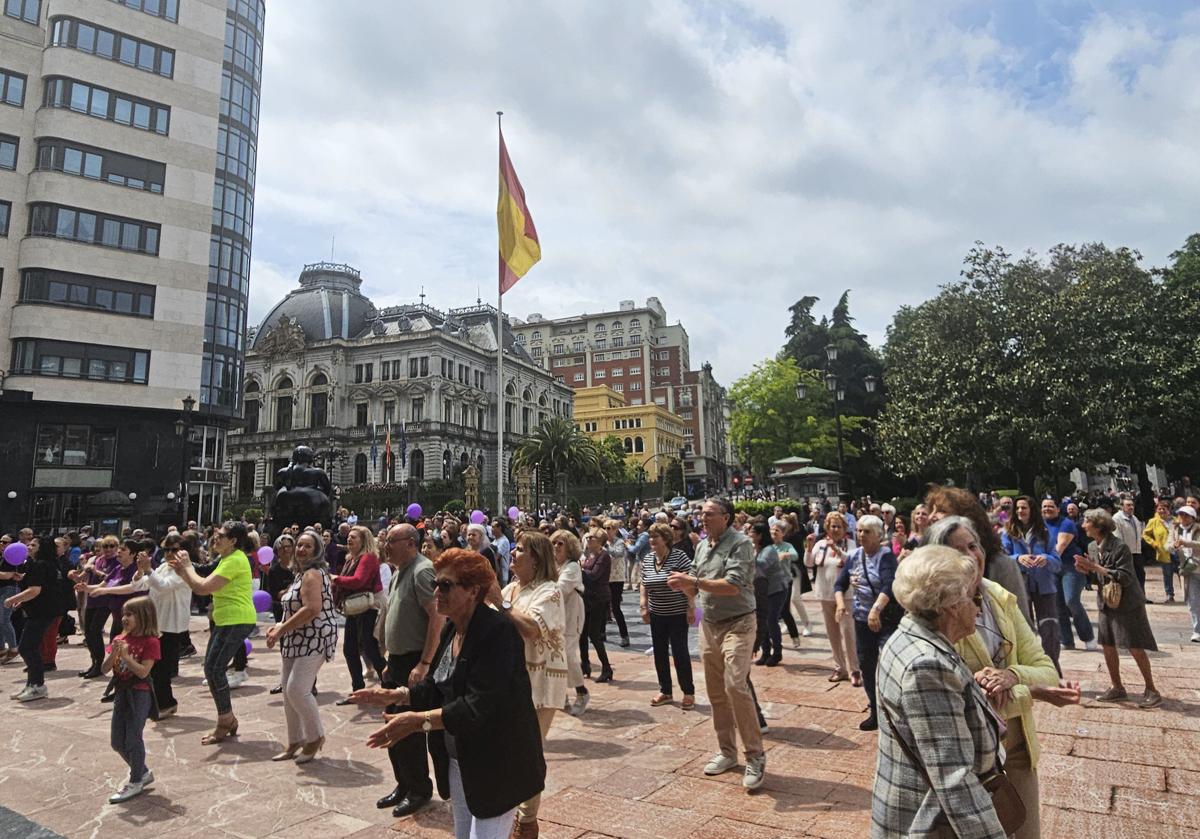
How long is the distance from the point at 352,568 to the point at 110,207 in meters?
34.2

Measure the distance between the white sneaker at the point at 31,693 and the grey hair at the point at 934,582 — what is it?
9737 mm

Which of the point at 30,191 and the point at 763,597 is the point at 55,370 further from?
the point at 763,597

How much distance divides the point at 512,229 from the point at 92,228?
2370 cm

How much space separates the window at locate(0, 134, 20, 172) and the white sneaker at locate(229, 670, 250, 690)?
33636 millimetres

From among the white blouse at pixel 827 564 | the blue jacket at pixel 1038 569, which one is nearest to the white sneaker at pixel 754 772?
the blue jacket at pixel 1038 569

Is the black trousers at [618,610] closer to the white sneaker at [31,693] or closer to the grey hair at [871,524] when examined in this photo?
the grey hair at [871,524]

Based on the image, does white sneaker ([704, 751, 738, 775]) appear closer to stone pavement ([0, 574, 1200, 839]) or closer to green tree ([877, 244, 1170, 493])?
stone pavement ([0, 574, 1200, 839])

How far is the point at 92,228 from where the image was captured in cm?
3170

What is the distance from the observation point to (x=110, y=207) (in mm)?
32094

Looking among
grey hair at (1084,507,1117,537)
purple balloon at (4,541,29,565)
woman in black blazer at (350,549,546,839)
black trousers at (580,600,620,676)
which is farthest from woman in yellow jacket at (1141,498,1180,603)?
purple balloon at (4,541,29,565)

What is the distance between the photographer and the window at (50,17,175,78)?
104 ft

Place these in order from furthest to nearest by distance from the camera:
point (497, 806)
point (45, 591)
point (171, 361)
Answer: point (171, 361) → point (45, 591) → point (497, 806)

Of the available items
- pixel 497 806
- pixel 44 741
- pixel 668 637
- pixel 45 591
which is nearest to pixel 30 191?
pixel 45 591

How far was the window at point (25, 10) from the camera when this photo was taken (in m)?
31.5
